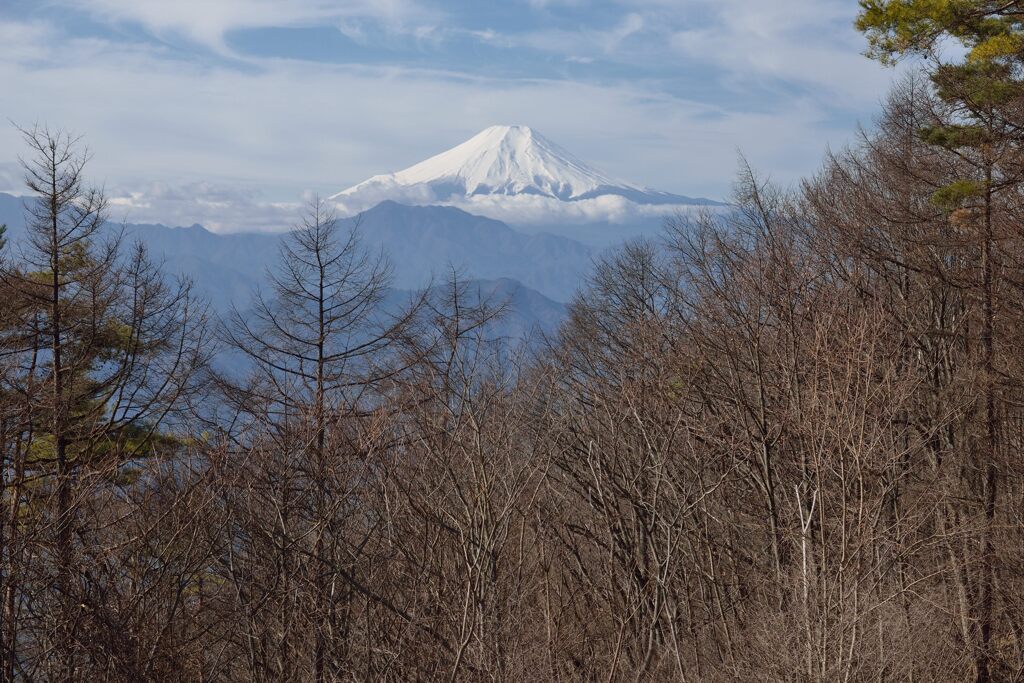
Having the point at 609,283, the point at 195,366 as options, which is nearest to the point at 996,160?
the point at 195,366

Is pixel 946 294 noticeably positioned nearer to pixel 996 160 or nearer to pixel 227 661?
pixel 996 160

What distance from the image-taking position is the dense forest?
11.1 metres

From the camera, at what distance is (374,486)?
46.4 ft

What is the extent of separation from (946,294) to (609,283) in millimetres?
21899

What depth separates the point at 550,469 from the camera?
1920 cm

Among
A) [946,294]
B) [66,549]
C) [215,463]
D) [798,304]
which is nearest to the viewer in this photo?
[66,549]

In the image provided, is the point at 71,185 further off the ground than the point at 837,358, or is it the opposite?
the point at 71,185

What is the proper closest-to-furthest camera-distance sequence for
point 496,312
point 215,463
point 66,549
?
point 66,549, point 215,463, point 496,312

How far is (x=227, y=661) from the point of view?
1248cm

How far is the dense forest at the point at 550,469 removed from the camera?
11148mm

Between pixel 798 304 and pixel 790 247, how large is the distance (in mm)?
1346

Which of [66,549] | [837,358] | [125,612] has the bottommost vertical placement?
[125,612]

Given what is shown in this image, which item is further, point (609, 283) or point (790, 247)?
point (609, 283)

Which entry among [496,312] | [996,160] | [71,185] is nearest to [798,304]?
[996,160]
